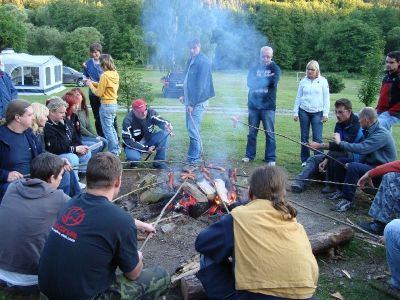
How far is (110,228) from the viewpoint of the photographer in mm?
2537

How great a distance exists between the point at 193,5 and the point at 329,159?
684 cm

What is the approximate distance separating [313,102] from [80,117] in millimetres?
4215

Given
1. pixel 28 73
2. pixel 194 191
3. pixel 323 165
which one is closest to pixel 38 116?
pixel 194 191

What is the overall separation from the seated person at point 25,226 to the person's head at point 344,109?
14.3ft

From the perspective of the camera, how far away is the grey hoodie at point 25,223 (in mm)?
3135

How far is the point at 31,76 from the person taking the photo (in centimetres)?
2439

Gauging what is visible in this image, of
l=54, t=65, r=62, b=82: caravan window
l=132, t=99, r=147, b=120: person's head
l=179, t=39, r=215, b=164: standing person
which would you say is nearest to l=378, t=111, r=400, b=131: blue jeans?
l=179, t=39, r=215, b=164: standing person

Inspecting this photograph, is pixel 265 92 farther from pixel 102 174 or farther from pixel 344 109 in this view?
pixel 102 174

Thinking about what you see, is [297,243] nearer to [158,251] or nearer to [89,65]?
[158,251]

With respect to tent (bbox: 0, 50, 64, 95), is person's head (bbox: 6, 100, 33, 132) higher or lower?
higher

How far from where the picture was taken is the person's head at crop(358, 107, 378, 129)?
A: 5535 millimetres

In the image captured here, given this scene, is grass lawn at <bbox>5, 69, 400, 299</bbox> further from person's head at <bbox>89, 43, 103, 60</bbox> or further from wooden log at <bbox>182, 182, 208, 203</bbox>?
person's head at <bbox>89, 43, 103, 60</bbox>

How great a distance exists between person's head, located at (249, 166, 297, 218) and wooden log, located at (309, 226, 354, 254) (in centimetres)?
178

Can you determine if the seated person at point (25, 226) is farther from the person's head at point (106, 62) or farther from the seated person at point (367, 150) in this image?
the person's head at point (106, 62)
